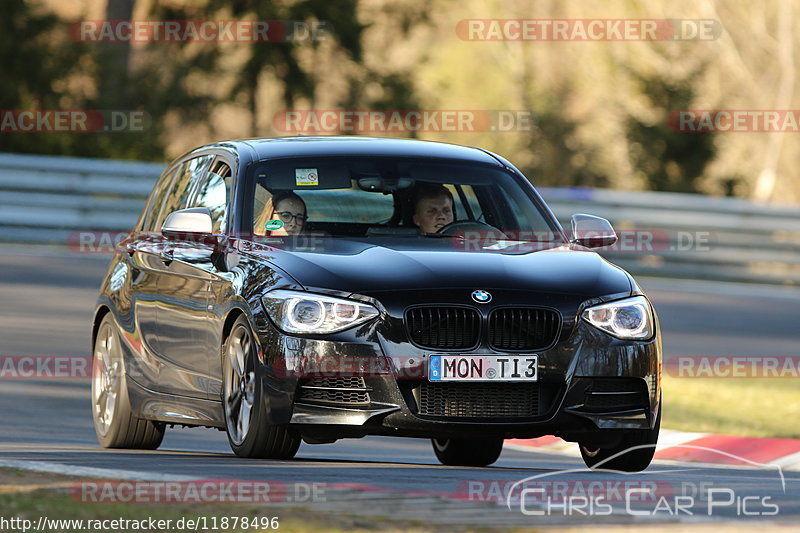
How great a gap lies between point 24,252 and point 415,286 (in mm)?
15560

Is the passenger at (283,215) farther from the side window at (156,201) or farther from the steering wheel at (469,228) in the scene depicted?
the side window at (156,201)

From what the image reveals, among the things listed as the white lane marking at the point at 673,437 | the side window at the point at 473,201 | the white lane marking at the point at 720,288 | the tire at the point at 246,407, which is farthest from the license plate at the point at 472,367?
the white lane marking at the point at 720,288

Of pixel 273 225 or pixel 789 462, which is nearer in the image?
pixel 273 225

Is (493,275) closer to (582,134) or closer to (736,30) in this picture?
(582,134)

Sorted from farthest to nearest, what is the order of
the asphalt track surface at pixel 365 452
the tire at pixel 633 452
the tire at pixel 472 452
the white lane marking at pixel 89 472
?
the tire at pixel 472 452
the tire at pixel 633 452
the white lane marking at pixel 89 472
the asphalt track surface at pixel 365 452

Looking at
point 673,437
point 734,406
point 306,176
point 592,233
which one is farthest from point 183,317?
point 734,406

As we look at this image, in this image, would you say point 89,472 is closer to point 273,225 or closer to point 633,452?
point 273,225

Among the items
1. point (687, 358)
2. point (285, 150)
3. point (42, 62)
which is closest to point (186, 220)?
point (285, 150)

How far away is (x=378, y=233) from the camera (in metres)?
9.34

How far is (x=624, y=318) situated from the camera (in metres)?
8.63

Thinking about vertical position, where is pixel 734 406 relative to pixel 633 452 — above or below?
below

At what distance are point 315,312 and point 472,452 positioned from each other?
7.57 ft

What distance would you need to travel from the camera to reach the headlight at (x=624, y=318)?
28.0 ft

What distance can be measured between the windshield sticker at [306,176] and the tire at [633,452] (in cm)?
200
